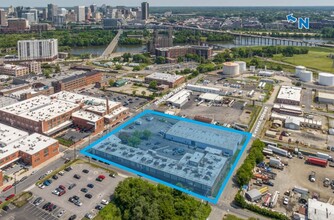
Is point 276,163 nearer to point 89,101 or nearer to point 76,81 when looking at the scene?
point 89,101

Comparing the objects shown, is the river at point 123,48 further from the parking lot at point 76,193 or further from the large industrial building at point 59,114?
the parking lot at point 76,193

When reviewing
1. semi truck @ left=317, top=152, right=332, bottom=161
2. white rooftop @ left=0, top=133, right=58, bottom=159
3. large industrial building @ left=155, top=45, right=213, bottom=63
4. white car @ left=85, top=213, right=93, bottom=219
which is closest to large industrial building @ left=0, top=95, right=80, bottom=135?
white rooftop @ left=0, top=133, right=58, bottom=159

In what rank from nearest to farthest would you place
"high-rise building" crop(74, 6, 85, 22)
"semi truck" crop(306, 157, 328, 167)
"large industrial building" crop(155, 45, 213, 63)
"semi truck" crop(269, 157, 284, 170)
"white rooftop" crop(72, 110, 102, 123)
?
"semi truck" crop(269, 157, 284, 170), "semi truck" crop(306, 157, 328, 167), "white rooftop" crop(72, 110, 102, 123), "large industrial building" crop(155, 45, 213, 63), "high-rise building" crop(74, 6, 85, 22)

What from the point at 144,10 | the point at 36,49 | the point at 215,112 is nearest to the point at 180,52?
the point at 36,49

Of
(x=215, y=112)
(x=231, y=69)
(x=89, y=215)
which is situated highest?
(x=231, y=69)

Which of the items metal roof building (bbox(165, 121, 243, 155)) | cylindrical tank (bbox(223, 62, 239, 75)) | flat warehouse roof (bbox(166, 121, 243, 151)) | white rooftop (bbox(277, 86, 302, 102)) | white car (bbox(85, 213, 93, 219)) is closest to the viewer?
white car (bbox(85, 213, 93, 219))

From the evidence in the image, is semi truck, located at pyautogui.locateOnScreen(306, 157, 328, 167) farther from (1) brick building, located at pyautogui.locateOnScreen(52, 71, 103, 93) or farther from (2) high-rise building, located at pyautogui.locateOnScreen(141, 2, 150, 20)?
(2) high-rise building, located at pyautogui.locateOnScreen(141, 2, 150, 20)
